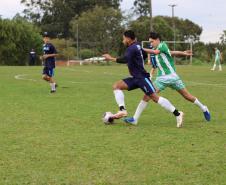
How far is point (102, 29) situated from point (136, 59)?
7123 cm

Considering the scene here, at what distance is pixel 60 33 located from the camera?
10338 cm

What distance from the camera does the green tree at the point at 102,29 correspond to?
3162 inches

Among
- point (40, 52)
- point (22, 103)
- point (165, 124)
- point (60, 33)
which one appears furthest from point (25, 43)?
point (165, 124)

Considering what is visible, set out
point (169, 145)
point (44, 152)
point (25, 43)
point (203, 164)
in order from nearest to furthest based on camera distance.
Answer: point (203, 164) → point (44, 152) → point (169, 145) → point (25, 43)

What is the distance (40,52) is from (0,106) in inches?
2247

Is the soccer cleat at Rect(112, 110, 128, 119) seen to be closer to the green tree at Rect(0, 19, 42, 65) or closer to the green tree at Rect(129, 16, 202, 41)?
the green tree at Rect(0, 19, 42, 65)

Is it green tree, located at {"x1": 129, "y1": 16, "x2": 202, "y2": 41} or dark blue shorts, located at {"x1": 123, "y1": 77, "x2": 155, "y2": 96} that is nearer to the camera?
dark blue shorts, located at {"x1": 123, "y1": 77, "x2": 155, "y2": 96}

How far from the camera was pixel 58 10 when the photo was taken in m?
103

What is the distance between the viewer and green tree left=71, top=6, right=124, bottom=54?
80.3 m

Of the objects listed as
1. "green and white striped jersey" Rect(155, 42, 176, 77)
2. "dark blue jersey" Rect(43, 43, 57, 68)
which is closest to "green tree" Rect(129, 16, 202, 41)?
"dark blue jersey" Rect(43, 43, 57, 68)

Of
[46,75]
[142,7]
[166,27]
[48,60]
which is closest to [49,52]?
[48,60]

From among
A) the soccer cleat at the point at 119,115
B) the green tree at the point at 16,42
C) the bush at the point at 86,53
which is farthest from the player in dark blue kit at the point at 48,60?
the bush at the point at 86,53

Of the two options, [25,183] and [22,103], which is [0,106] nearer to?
[22,103]

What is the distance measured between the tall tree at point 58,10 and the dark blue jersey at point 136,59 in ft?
305
